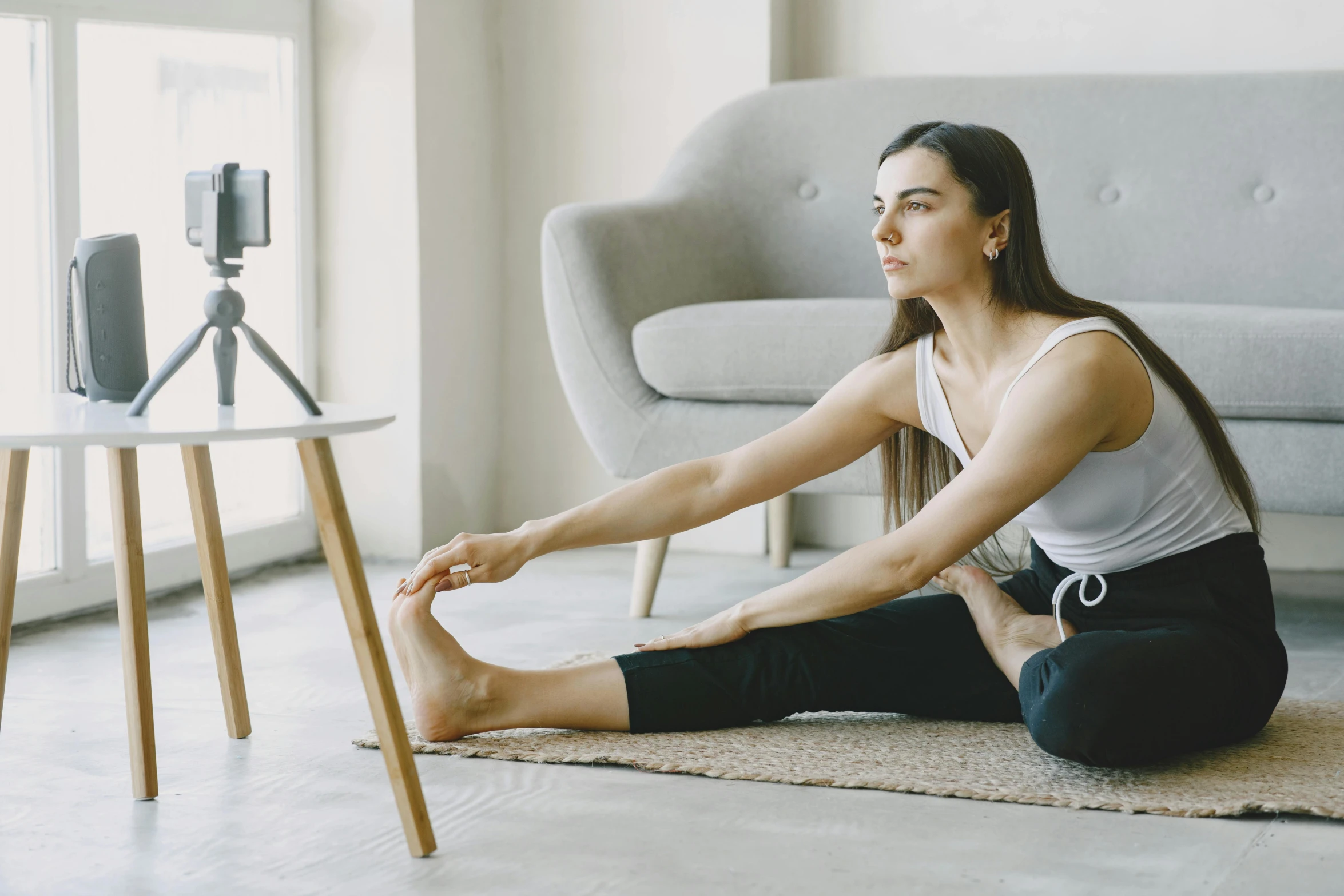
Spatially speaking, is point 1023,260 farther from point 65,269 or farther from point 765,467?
point 65,269

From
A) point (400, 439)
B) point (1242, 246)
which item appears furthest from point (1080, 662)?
point (400, 439)

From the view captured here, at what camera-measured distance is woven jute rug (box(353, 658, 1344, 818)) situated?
53.6 inches

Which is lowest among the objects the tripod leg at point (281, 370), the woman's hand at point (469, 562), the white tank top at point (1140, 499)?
the woman's hand at point (469, 562)

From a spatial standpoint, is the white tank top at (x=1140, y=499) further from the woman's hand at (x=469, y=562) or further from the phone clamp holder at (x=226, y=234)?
the phone clamp holder at (x=226, y=234)

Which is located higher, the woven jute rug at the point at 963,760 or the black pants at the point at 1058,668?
the black pants at the point at 1058,668

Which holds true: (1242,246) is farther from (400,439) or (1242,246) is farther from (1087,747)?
(400,439)

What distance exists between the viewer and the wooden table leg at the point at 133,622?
1.38 m

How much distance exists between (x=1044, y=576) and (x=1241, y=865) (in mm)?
513

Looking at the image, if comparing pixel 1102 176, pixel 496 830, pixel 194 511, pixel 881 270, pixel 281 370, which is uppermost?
pixel 1102 176

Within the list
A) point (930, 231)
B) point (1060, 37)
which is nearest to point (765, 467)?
point (930, 231)

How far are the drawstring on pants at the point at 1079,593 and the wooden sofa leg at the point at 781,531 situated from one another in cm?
115

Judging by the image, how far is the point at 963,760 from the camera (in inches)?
58.3

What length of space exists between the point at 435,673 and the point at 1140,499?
28.7 inches

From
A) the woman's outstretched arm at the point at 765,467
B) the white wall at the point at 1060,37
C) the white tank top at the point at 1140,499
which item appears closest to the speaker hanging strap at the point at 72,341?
the woman's outstretched arm at the point at 765,467
